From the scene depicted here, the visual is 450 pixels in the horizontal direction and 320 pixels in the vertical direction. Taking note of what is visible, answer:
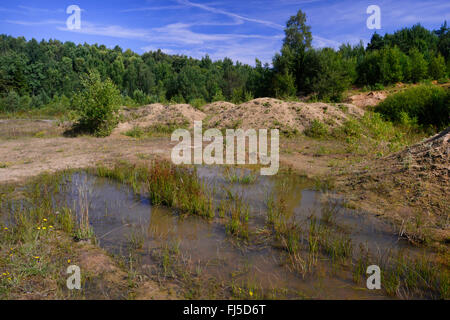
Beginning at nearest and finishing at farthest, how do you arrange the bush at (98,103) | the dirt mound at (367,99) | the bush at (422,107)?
the bush at (422,107), the bush at (98,103), the dirt mound at (367,99)

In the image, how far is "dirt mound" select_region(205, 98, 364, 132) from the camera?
13297 millimetres

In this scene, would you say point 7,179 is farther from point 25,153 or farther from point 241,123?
point 241,123

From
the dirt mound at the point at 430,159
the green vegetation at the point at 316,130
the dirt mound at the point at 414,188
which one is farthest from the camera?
the green vegetation at the point at 316,130

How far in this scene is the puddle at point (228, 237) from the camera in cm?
346

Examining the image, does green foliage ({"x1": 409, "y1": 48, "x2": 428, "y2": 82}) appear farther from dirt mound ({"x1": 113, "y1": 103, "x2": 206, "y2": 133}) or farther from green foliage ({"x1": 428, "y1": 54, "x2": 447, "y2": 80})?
dirt mound ({"x1": 113, "y1": 103, "x2": 206, "y2": 133})

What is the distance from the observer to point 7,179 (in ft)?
23.6

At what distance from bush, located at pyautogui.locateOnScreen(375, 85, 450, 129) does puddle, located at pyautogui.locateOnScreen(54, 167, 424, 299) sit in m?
9.22

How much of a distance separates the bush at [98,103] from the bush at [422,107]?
1298 cm

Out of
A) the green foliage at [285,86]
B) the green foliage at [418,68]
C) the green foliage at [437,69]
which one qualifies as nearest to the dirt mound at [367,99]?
the green foliage at [285,86]

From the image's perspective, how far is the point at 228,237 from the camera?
459cm

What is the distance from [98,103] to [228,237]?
11.3m

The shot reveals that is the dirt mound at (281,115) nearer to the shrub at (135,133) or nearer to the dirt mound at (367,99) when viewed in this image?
the dirt mound at (367,99)
